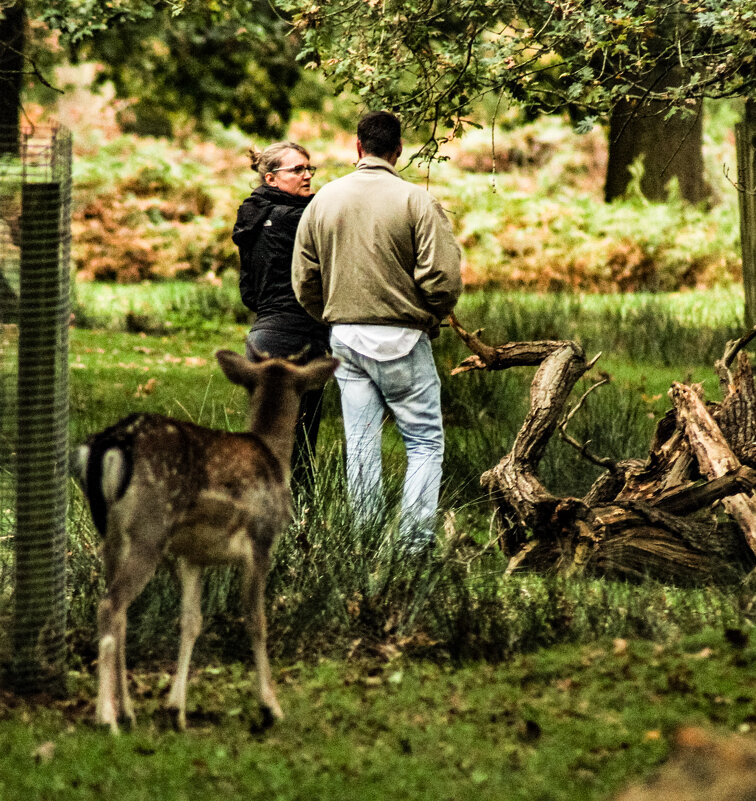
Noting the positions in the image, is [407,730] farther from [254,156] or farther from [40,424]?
[254,156]

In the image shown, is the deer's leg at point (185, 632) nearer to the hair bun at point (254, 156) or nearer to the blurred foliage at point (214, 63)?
the hair bun at point (254, 156)

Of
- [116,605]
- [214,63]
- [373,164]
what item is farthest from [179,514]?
[214,63]

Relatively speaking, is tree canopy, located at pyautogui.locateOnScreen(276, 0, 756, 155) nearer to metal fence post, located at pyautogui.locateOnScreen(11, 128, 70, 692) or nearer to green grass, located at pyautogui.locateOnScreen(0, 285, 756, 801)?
green grass, located at pyautogui.locateOnScreen(0, 285, 756, 801)

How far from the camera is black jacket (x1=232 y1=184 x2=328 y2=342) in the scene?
22.6ft

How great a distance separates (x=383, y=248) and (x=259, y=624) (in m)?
2.50

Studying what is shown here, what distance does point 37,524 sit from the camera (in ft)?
15.6

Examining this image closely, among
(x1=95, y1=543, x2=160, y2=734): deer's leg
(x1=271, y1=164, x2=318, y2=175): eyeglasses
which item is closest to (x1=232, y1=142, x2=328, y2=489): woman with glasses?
(x1=271, y1=164, x2=318, y2=175): eyeglasses

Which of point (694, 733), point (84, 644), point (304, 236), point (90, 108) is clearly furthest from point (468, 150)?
point (694, 733)

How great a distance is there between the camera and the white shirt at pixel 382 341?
6.33 m

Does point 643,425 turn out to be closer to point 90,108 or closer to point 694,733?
point 694,733

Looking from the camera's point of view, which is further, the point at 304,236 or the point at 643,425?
the point at 643,425

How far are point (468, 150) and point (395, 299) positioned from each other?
21135 mm

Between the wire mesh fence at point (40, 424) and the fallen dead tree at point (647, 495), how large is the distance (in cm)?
257

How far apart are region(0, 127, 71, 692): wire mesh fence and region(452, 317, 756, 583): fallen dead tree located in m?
2.57
